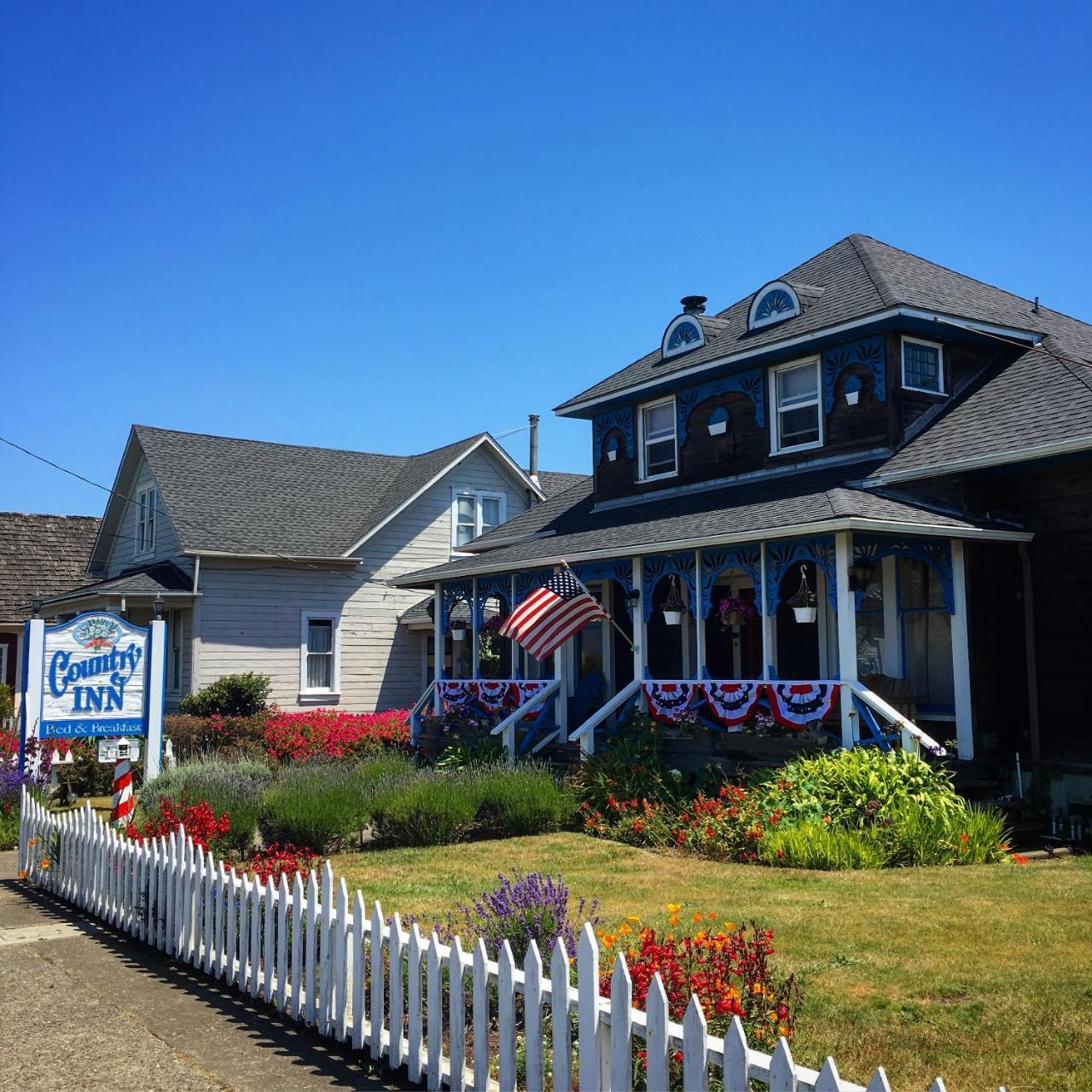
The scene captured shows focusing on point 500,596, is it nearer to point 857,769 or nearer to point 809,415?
point 809,415

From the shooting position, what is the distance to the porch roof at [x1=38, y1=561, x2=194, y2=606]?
24.5 m

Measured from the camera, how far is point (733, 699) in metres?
14.7

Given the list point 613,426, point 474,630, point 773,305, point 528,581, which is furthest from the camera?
point 613,426

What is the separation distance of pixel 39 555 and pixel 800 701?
1122 inches

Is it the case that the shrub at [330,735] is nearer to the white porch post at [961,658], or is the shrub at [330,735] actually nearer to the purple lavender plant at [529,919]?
the white porch post at [961,658]

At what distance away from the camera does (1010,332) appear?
55.9 feet

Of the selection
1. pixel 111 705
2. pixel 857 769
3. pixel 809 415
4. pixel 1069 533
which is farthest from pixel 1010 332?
pixel 111 705

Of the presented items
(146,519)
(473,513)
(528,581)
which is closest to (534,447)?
(473,513)

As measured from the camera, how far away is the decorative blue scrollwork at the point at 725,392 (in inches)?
707

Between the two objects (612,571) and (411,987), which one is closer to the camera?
(411,987)

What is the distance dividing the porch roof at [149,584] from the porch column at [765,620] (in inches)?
557

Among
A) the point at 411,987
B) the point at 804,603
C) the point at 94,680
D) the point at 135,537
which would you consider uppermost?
the point at 135,537

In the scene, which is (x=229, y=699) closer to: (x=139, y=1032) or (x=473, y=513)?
(x=473, y=513)

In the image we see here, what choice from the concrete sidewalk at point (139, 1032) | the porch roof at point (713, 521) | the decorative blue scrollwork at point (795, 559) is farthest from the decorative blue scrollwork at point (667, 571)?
the concrete sidewalk at point (139, 1032)
